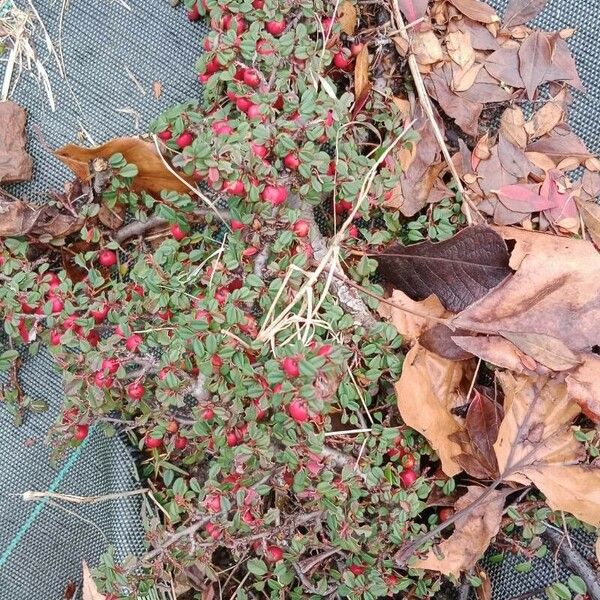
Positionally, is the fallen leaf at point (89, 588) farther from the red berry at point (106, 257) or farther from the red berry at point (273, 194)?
the red berry at point (273, 194)

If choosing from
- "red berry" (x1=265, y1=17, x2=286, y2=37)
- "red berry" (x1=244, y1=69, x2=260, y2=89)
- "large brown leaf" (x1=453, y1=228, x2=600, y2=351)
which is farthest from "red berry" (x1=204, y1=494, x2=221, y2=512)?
"red berry" (x1=265, y1=17, x2=286, y2=37)

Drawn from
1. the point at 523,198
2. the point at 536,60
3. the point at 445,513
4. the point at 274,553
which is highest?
the point at 536,60

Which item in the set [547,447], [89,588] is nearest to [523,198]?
[547,447]

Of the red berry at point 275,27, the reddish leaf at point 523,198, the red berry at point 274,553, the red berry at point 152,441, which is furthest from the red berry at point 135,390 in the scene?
the reddish leaf at point 523,198

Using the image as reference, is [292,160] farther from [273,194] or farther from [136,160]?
[136,160]

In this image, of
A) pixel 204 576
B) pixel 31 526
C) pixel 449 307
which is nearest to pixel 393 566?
pixel 204 576

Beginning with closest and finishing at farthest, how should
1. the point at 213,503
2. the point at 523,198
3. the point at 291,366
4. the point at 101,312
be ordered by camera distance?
the point at 291,366 < the point at 213,503 < the point at 101,312 < the point at 523,198

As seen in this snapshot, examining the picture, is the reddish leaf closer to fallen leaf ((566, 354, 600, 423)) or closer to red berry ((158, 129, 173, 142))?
fallen leaf ((566, 354, 600, 423))

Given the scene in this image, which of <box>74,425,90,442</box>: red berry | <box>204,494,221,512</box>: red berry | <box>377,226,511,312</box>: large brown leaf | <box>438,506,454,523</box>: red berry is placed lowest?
<box>74,425,90,442</box>: red berry

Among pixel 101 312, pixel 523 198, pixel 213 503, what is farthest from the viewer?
pixel 523 198
